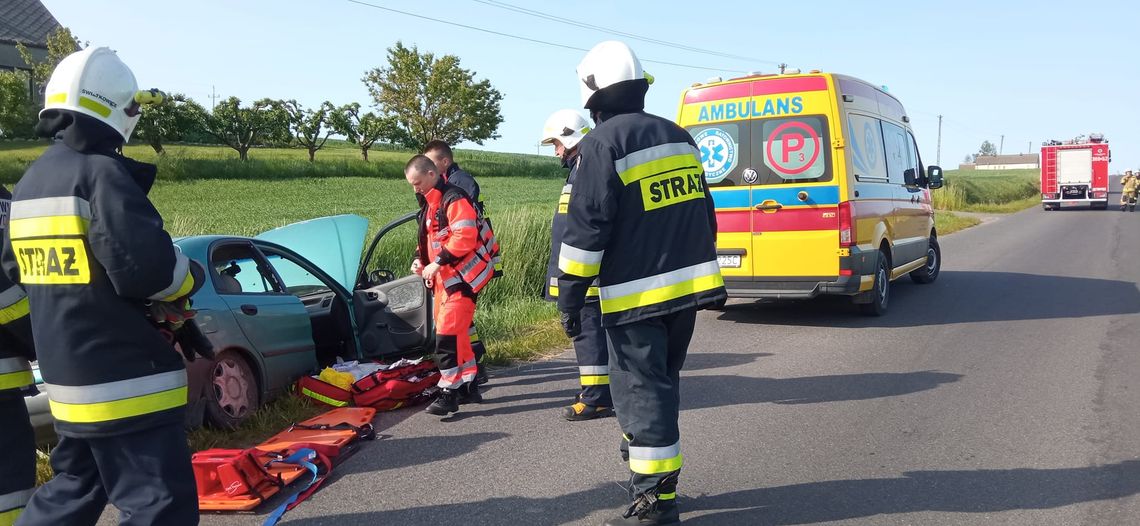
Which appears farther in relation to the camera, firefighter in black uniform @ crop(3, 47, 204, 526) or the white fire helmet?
the white fire helmet

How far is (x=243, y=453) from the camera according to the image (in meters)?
3.92

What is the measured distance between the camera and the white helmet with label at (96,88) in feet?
8.60

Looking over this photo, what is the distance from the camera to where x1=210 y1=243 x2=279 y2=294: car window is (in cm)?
525

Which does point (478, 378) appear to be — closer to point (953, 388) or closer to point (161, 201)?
point (953, 388)

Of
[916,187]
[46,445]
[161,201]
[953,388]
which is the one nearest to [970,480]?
[953,388]

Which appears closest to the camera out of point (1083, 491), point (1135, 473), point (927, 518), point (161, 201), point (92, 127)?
point (92, 127)

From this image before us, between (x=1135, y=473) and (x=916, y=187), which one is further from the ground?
(x=916, y=187)

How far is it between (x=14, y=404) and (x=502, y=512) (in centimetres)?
196

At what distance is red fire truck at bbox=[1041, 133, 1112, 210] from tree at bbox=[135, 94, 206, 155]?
144 ft

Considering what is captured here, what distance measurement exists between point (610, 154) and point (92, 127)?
1822mm

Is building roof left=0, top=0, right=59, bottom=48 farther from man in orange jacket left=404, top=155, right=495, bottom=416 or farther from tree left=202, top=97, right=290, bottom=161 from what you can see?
man in orange jacket left=404, top=155, right=495, bottom=416

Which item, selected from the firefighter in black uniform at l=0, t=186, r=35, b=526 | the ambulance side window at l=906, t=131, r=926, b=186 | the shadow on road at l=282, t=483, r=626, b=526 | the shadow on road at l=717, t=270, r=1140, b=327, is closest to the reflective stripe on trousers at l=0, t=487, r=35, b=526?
the firefighter in black uniform at l=0, t=186, r=35, b=526

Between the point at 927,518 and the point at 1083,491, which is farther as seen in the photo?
the point at 1083,491

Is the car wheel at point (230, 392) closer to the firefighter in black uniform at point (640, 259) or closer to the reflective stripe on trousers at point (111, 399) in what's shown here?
the reflective stripe on trousers at point (111, 399)
